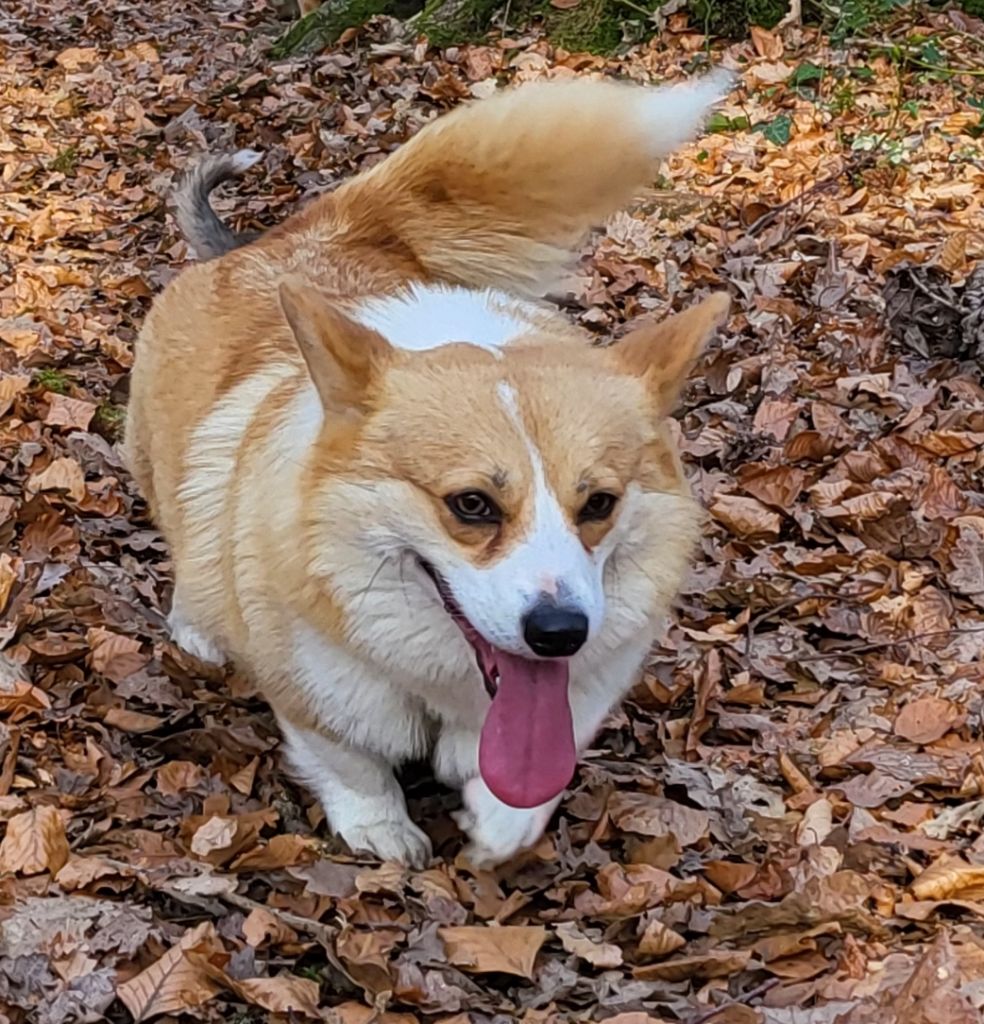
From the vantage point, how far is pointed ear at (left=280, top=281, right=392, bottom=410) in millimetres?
3025

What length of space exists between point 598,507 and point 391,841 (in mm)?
1043

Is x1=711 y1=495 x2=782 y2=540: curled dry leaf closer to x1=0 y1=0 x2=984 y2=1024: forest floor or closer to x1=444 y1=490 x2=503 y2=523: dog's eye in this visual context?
x1=0 y1=0 x2=984 y2=1024: forest floor

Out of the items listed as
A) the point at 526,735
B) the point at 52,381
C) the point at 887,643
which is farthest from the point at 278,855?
the point at 52,381

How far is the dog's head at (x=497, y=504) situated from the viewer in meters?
2.84

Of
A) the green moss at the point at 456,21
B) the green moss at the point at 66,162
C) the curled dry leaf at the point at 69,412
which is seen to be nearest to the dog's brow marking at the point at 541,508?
the curled dry leaf at the point at 69,412

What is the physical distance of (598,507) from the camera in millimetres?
2947

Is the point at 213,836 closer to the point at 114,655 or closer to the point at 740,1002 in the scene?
the point at 114,655

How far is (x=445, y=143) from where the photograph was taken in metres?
4.25

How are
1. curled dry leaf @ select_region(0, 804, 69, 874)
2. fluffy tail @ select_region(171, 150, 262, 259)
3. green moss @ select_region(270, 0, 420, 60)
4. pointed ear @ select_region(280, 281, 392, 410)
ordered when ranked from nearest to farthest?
pointed ear @ select_region(280, 281, 392, 410), curled dry leaf @ select_region(0, 804, 69, 874), fluffy tail @ select_region(171, 150, 262, 259), green moss @ select_region(270, 0, 420, 60)

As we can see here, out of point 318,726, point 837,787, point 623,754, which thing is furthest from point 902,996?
point 318,726

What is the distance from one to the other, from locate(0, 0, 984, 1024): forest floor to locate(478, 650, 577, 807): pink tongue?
1.10ft

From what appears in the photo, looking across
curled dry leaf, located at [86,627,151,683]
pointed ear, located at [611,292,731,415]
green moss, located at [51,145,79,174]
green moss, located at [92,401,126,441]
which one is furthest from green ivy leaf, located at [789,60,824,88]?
curled dry leaf, located at [86,627,151,683]

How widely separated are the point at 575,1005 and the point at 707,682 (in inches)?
Result: 49.3

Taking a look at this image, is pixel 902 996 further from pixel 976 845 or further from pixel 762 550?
pixel 762 550
